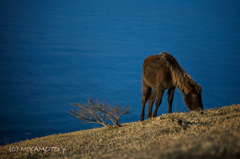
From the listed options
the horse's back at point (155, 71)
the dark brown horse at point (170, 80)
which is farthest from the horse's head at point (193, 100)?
the horse's back at point (155, 71)

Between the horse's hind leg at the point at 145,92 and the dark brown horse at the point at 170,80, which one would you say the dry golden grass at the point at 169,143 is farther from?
the horse's hind leg at the point at 145,92

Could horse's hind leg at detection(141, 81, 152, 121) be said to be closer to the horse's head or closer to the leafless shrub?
the leafless shrub

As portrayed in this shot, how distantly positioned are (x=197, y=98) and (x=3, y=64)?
266ft

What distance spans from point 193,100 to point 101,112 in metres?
3.45

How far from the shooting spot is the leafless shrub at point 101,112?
9094mm

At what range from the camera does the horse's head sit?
25.8 ft

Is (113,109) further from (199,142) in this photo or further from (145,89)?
(199,142)

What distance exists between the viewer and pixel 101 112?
30.7ft

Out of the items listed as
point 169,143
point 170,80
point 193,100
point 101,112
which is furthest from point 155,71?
point 169,143

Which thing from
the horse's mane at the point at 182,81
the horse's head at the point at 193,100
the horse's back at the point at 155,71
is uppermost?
the horse's back at the point at 155,71

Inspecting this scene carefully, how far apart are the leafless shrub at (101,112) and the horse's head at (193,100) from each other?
247 centimetres

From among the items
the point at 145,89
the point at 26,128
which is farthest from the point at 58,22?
the point at 145,89

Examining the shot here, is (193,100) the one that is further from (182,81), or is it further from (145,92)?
(145,92)

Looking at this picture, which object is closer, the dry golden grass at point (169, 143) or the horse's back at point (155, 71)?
the dry golden grass at point (169, 143)
